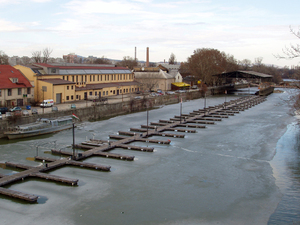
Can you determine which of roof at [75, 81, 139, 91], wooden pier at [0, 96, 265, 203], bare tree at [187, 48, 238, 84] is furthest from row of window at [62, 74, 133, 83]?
bare tree at [187, 48, 238, 84]

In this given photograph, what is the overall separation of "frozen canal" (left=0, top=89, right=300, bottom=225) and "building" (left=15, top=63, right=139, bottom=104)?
45.6ft

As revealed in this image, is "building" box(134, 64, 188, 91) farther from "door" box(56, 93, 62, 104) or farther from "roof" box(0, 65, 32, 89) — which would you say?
"roof" box(0, 65, 32, 89)

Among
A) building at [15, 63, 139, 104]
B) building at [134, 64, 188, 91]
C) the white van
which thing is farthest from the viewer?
building at [134, 64, 188, 91]

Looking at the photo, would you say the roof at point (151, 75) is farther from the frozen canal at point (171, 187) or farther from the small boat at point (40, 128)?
the frozen canal at point (171, 187)

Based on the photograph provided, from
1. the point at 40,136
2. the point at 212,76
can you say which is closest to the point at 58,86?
the point at 40,136

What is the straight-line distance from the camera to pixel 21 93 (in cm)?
3528

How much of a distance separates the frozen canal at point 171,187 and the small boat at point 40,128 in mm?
1154

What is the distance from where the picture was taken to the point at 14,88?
3403cm

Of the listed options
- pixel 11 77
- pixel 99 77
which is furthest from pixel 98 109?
pixel 99 77

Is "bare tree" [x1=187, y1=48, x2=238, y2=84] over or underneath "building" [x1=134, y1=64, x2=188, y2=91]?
over

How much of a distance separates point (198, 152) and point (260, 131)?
10589mm

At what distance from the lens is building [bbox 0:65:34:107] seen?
32.9 m

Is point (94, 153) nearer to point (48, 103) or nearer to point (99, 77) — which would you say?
point (48, 103)

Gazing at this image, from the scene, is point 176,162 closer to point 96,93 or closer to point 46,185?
point 46,185
